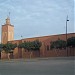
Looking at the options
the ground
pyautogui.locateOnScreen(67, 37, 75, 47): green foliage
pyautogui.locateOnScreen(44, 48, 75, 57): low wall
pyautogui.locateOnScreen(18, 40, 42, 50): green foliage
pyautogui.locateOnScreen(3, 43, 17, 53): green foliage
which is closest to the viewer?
the ground

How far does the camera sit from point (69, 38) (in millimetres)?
59906

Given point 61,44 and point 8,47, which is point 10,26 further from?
point 61,44

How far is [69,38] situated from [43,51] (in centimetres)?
1183

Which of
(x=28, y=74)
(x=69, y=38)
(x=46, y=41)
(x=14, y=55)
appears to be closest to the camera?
(x=28, y=74)

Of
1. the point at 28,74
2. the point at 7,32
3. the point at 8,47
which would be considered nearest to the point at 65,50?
the point at 8,47

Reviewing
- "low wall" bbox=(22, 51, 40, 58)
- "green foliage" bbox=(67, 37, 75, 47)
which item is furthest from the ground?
"low wall" bbox=(22, 51, 40, 58)

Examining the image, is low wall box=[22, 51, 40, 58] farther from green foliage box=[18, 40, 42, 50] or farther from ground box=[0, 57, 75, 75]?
ground box=[0, 57, 75, 75]

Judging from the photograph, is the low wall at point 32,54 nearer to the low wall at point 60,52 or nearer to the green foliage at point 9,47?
the low wall at point 60,52

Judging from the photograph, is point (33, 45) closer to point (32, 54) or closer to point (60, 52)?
point (32, 54)

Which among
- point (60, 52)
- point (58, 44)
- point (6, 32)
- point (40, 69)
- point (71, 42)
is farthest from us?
point (6, 32)


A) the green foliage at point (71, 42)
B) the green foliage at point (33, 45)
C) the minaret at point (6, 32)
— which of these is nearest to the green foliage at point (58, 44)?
the green foliage at point (71, 42)

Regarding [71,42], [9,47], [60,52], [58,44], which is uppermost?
[71,42]

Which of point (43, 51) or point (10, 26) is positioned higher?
point (10, 26)

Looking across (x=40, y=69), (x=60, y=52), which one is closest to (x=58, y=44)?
(x=60, y=52)
